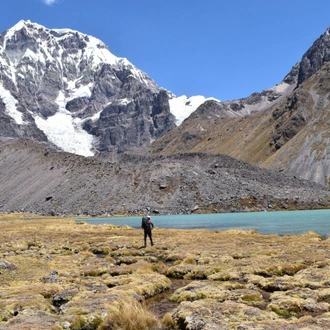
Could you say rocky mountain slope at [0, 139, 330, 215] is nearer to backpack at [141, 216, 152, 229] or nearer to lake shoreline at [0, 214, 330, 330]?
backpack at [141, 216, 152, 229]

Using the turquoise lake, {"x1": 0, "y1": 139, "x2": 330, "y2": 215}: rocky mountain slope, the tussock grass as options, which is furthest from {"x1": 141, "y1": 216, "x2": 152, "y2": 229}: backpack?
{"x1": 0, "y1": 139, "x2": 330, "y2": 215}: rocky mountain slope

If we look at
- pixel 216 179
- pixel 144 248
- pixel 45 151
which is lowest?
pixel 144 248

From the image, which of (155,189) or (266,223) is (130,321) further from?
(155,189)

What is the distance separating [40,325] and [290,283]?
Result: 12.1 meters

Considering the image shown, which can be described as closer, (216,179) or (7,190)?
(216,179)

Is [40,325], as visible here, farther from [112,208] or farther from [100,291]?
[112,208]

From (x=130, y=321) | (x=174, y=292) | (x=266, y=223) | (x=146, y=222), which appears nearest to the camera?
(x=130, y=321)

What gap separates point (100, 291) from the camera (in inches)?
713

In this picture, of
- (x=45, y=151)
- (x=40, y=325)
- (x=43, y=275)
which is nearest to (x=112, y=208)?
(x=45, y=151)

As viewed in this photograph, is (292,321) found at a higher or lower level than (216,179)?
lower

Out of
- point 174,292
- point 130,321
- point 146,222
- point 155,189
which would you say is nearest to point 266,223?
point 146,222

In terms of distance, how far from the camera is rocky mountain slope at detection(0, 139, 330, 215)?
12888 cm

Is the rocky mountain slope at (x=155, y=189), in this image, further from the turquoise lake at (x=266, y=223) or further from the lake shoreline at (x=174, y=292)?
the lake shoreline at (x=174, y=292)

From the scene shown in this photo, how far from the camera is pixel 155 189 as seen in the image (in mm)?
136375
